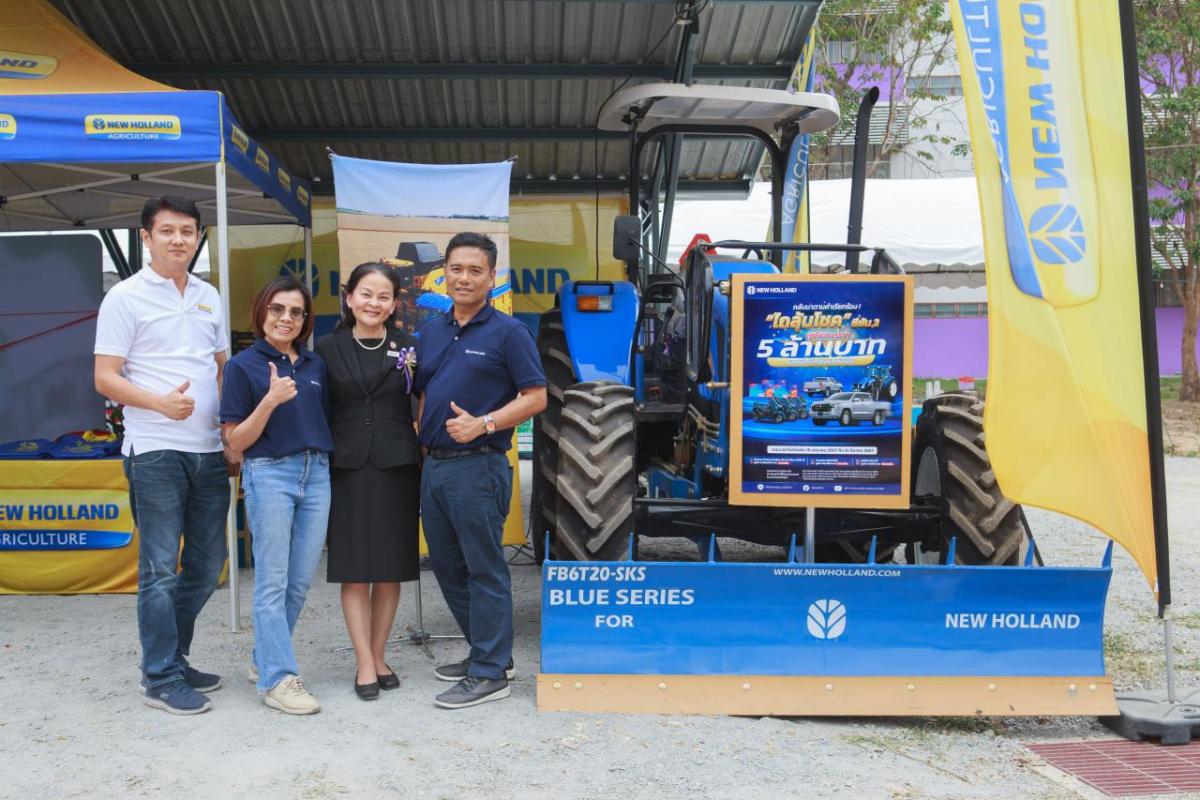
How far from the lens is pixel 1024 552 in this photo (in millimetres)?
4746

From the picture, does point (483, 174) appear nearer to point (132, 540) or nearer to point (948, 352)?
point (132, 540)

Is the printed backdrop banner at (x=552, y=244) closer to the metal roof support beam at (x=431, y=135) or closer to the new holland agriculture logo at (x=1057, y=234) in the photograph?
the metal roof support beam at (x=431, y=135)

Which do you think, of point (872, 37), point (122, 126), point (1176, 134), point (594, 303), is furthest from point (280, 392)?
point (872, 37)

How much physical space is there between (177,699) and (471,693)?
3.57 ft

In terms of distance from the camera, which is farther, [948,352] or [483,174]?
[948,352]

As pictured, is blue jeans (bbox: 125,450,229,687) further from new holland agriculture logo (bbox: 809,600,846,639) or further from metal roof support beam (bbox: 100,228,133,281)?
metal roof support beam (bbox: 100,228,133,281)

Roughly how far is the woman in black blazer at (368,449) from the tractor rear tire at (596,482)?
0.67 metres

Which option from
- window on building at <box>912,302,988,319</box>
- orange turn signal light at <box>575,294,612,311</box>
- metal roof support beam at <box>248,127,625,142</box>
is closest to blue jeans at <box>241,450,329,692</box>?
orange turn signal light at <box>575,294,612,311</box>

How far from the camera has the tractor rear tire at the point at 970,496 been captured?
15.1ft

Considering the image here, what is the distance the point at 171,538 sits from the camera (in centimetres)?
413

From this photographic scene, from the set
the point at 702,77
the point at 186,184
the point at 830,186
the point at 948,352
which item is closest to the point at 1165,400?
the point at 948,352

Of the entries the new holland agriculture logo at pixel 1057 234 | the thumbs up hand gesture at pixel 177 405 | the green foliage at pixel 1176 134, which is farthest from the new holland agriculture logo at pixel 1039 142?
the green foliage at pixel 1176 134

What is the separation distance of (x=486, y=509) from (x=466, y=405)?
0.40 meters

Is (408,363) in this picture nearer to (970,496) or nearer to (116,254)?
(970,496)
